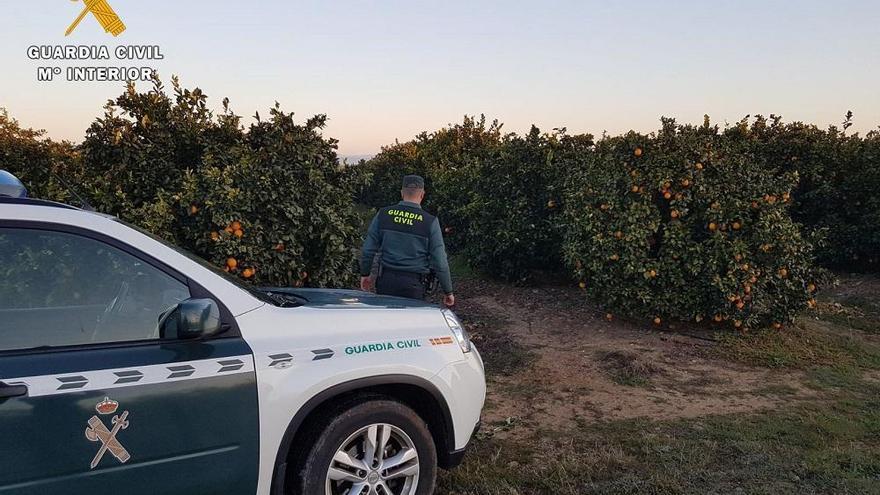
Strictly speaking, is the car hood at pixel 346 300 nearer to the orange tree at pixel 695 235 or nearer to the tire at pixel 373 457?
the tire at pixel 373 457

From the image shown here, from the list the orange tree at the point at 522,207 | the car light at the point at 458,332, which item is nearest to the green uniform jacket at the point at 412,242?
the car light at the point at 458,332

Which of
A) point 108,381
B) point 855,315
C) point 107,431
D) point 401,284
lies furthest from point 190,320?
point 855,315

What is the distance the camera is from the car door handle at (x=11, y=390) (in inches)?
86.4

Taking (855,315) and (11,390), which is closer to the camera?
(11,390)

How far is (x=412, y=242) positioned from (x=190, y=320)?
3.16m

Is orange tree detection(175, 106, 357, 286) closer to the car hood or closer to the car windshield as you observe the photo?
the car hood

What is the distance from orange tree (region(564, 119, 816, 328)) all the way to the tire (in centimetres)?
480

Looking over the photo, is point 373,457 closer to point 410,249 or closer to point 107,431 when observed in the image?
point 107,431

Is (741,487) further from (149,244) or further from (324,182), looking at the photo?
(324,182)

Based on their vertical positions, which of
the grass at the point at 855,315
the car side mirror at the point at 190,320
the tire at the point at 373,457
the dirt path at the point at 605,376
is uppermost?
the car side mirror at the point at 190,320

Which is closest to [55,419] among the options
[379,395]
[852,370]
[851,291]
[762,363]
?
[379,395]

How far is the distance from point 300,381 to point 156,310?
69 cm

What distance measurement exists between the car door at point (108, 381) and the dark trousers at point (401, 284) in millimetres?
2875

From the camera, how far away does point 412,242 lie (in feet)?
18.1
